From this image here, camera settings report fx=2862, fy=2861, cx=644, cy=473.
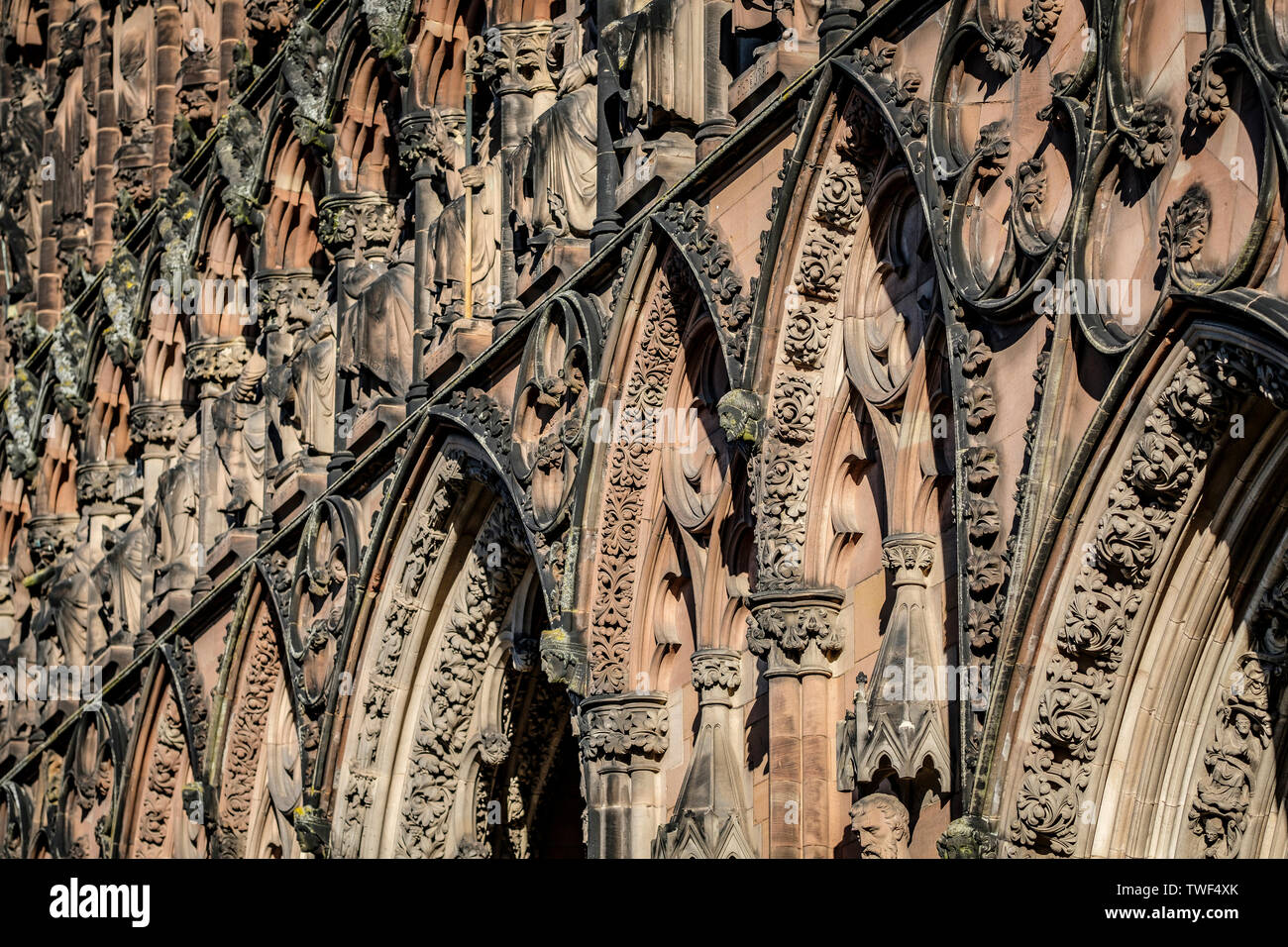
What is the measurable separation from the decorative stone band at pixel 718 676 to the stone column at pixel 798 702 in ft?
4.13

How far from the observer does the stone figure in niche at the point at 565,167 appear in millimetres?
20375

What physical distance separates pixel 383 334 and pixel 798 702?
8.29 m

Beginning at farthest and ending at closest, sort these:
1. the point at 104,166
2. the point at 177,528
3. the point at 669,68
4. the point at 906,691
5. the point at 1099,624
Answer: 1. the point at 104,166
2. the point at 177,528
3. the point at 669,68
4. the point at 906,691
5. the point at 1099,624

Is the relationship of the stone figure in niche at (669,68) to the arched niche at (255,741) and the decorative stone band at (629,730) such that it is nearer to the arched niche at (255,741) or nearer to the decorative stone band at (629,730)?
the decorative stone band at (629,730)

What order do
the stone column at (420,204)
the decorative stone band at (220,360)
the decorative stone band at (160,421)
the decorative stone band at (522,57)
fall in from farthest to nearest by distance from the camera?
1. the decorative stone band at (160,421)
2. the decorative stone band at (220,360)
3. the stone column at (420,204)
4. the decorative stone band at (522,57)

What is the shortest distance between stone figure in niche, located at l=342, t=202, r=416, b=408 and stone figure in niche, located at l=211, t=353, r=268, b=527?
2925mm

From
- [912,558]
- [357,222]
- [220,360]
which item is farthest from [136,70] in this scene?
[912,558]

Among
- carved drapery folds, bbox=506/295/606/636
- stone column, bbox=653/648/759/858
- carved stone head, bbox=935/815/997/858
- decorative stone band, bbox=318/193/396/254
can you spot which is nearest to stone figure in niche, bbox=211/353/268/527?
decorative stone band, bbox=318/193/396/254

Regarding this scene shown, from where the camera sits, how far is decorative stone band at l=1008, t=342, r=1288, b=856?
43.3ft

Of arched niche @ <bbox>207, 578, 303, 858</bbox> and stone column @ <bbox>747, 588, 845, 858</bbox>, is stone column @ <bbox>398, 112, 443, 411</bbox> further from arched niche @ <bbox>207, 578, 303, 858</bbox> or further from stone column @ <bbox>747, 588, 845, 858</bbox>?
stone column @ <bbox>747, 588, 845, 858</bbox>

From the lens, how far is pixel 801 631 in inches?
648

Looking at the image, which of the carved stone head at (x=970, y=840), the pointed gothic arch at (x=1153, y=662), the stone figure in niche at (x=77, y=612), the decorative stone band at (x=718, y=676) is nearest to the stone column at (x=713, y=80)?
the decorative stone band at (x=718, y=676)

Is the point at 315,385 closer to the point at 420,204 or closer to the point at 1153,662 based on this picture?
the point at 420,204
